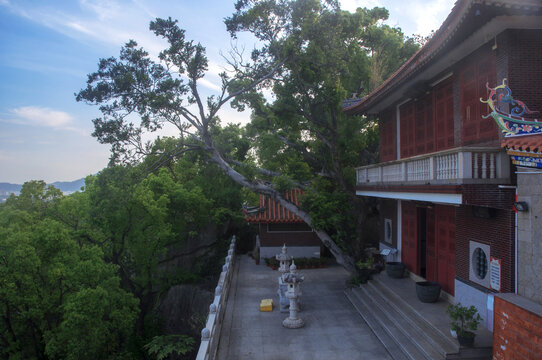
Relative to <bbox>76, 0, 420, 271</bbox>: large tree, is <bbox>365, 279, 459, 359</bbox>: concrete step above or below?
below

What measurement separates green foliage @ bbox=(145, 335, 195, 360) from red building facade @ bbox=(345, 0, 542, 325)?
759 centimetres

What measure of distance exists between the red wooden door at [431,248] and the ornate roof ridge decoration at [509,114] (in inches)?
182

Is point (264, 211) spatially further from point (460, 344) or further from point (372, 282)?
point (460, 344)

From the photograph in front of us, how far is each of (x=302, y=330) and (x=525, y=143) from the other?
22.9 feet

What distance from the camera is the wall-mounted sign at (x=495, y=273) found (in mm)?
7023

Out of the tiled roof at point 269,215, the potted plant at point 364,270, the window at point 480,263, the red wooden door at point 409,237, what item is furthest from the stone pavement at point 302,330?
the tiled roof at point 269,215

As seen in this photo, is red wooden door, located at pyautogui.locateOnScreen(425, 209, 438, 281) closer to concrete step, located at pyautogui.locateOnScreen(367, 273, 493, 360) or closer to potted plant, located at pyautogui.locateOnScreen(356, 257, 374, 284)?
concrete step, located at pyautogui.locateOnScreen(367, 273, 493, 360)

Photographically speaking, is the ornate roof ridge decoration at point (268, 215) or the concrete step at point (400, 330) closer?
the concrete step at point (400, 330)

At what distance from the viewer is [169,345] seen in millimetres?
11516

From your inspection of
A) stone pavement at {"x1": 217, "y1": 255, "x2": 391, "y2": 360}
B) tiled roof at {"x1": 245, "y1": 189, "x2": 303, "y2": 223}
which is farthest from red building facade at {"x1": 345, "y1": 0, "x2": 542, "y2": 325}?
tiled roof at {"x1": 245, "y1": 189, "x2": 303, "y2": 223}

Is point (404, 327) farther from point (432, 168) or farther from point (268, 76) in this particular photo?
point (268, 76)

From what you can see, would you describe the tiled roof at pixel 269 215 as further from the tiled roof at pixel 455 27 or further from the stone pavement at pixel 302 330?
the tiled roof at pixel 455 27

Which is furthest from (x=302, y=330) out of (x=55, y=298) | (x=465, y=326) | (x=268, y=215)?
(x=55, y=298)

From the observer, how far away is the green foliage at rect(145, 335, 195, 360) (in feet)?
36.6
